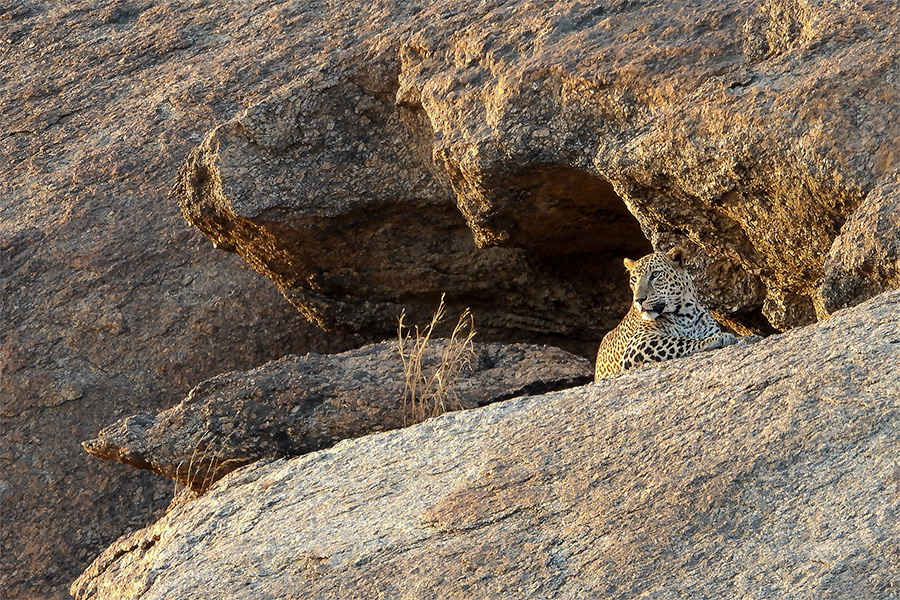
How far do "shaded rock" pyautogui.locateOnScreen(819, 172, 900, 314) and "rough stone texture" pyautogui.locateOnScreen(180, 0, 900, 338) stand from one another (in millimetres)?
42

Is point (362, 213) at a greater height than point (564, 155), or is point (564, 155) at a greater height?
point (564, 155)

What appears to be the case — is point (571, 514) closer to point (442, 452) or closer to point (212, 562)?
point (442, 452)

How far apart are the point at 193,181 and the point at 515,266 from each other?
2458mm

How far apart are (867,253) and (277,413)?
11.7 feet

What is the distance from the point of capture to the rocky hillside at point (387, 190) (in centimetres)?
746

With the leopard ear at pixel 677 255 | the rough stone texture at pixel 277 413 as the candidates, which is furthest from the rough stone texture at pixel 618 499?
the leopard ear at pixel 677 255

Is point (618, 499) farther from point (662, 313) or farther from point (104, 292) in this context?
point (104, 292)

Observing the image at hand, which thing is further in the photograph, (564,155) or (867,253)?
(564,155)

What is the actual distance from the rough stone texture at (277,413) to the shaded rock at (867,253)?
241 centimetres

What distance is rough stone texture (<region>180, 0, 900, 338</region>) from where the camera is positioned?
7305mm

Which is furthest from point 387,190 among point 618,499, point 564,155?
point 618,499

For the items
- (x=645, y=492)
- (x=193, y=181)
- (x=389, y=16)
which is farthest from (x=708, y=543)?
(x=389, y=16)

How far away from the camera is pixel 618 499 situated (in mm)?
5379

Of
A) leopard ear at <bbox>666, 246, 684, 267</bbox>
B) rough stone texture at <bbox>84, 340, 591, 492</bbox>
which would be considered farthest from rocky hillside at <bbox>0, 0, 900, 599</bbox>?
rough stone texture at <bbox>84, 340, 591, 492</bbox>
